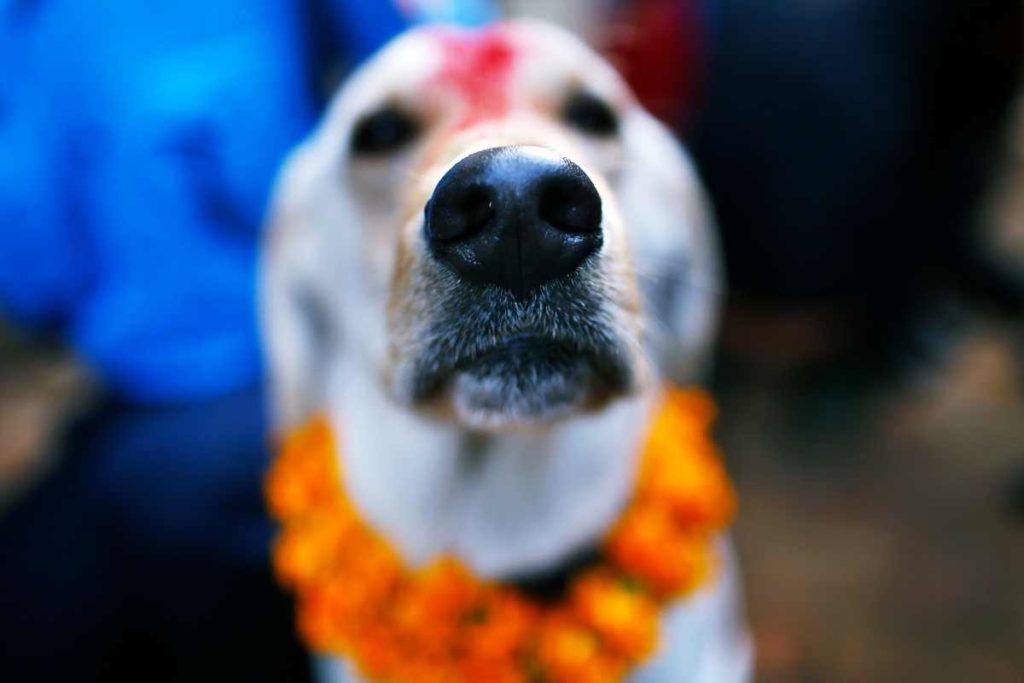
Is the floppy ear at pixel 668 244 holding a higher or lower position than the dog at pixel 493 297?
higher

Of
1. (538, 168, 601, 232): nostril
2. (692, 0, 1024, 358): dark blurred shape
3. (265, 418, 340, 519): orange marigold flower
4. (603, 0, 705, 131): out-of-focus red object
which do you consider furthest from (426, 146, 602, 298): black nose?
(692, 0, 1024, 358): dark blurred shape

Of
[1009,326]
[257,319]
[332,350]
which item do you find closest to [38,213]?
[257,319]

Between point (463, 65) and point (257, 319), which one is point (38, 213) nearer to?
point (257, 319)

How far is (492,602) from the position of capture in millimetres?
1204

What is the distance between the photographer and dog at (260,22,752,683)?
90 centimetres

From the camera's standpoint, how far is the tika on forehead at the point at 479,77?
1233 millimetres

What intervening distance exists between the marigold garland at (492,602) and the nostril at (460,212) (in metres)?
0.56

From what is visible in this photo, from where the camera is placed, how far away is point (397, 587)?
124 cm

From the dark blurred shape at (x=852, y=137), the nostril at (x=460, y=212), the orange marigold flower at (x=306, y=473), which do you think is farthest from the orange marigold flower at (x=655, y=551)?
the dark blurred shape at (x=852, y=137)

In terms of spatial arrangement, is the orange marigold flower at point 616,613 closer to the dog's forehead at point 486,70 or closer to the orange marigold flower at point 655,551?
the orange marigold flower at point 655,551

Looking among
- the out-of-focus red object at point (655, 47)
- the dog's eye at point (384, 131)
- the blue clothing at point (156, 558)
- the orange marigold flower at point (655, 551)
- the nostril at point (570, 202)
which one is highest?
the out-of-focus red object at point (655, 47)

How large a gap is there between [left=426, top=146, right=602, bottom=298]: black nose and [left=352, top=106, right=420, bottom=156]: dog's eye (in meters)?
0.42

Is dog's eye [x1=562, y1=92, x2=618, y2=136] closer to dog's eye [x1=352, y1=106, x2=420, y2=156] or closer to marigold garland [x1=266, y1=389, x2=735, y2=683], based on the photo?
dog's eye [x1=352, y1=106, x2=420, y2=156]

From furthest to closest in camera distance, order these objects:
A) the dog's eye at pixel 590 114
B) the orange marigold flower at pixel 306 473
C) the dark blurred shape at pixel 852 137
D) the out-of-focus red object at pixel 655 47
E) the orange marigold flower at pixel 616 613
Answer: the dark blurred shape at pixel 852 137 < the out-of-focus red object at pixel 655 47 < the orange marigold flower at pixel 306 473 < the dog's eye at pixel 590 114 < the orange marigold flower at pixel 616 613
